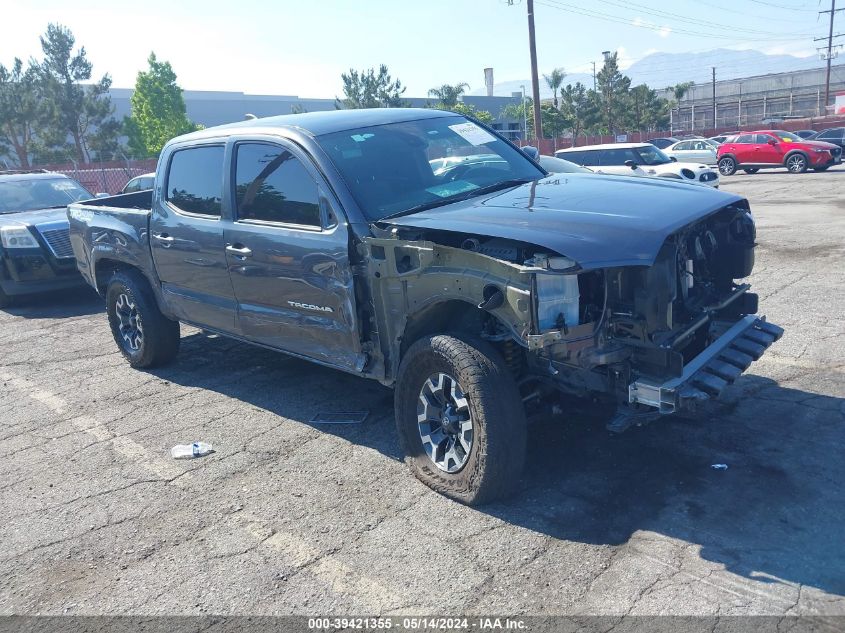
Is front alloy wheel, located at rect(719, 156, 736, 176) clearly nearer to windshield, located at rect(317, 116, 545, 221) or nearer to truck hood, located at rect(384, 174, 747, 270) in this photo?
windshield, located at rect(317, 116, 545, 221)

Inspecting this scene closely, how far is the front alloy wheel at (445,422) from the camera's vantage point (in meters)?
3.88

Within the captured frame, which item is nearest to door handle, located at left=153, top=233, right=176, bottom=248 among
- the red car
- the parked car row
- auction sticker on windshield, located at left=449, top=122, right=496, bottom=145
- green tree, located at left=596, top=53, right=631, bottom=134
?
auction sticker on windshield, located at left=449, top=122, right=496, bottom=145

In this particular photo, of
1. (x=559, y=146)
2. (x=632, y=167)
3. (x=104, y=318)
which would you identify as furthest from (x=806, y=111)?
(x=104, y=318)

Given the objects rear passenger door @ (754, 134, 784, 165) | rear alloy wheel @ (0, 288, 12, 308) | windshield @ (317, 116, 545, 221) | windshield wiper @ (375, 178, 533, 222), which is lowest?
rear passenger door @ (754, 134, 784, 165)

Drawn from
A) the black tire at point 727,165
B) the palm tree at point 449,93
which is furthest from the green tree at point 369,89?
the black tire at point 727,165

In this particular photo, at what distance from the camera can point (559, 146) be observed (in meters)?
43.0

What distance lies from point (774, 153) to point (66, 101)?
37871 mm

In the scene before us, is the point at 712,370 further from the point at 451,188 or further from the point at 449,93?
the point at 449,93

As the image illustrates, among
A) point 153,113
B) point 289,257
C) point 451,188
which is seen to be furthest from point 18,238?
point 153,113

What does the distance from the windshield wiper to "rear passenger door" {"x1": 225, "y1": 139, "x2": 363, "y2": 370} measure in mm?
361

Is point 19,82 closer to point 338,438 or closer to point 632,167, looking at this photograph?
point 632,167

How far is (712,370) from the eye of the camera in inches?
151

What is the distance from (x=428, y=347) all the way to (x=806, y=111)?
7666 cm

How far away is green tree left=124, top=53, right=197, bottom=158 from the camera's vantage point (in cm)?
4831
